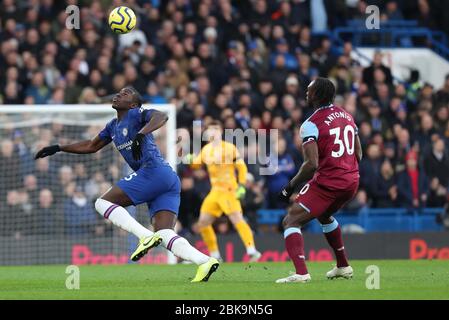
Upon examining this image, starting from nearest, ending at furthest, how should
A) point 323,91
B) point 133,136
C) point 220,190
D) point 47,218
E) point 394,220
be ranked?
point 323,91 → point 133,136 → point 220,190 → point 47,218 → point 394,220

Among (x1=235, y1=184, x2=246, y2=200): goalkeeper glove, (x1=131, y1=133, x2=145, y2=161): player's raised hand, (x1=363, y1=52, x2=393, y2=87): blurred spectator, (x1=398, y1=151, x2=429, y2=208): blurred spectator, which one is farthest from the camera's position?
(x1=363, y1=52, x2=393, y2=87): blurred spectator

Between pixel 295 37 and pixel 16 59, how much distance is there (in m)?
6.47

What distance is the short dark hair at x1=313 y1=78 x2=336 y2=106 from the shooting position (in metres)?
12.1

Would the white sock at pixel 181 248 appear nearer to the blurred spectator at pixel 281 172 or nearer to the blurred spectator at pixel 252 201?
the blurred spectator at pixel 252 201

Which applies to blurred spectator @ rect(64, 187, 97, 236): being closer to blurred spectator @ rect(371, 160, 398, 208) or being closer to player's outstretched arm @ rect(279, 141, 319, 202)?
blurred spectator @ rect(371, 160, 398, 208)

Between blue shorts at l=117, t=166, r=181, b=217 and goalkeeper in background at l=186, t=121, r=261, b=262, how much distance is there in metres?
6.25

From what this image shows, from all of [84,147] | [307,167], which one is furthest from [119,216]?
[307,167]

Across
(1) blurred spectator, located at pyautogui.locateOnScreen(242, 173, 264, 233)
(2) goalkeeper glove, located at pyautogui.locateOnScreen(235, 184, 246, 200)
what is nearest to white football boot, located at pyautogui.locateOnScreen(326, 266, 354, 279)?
(2) goalkeeper glove, located at pyautogui.locateOnScreen(235, 184, 246, 200)

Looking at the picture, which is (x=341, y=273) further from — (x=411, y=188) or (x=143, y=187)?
(x=411, y=188)

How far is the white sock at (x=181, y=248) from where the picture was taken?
474 inches

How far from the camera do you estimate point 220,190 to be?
751 inches

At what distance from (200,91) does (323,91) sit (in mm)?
10320

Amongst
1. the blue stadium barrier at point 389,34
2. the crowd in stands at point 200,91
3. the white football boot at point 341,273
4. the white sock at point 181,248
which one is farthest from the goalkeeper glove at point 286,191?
the blue stadium barrier at point 389,34
